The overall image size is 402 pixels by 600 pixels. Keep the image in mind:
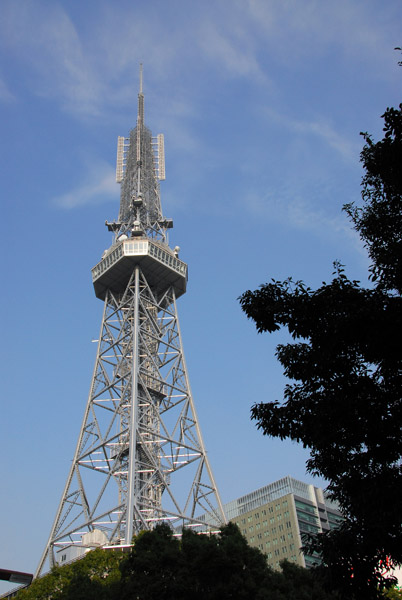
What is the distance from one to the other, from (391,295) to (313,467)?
472 cm

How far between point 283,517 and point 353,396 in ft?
337

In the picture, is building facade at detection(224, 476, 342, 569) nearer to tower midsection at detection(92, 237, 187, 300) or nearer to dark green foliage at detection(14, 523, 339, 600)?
tower midsection at detection(92, 237, 187, 300)

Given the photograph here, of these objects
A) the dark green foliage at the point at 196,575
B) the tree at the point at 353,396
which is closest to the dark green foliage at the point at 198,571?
the dark green foliage at the point at 196,575

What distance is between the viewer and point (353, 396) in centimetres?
1469

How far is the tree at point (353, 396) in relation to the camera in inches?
547

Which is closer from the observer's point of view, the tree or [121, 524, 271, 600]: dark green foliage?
the tree

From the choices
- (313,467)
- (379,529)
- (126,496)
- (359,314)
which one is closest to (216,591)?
(313,467)

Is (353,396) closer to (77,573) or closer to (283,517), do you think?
(77,573)

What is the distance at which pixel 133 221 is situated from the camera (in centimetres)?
7312

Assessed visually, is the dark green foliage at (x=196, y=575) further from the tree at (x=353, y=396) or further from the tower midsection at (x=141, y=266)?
the tower midsection at (x=141, y=266)

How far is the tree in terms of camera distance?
13.9 metres

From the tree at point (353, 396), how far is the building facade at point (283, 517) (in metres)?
94.2

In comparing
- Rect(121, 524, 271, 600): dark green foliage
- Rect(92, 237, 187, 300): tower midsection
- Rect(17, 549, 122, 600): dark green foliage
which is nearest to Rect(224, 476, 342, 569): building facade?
Rect(92, 237, 187, 300): tower midsection

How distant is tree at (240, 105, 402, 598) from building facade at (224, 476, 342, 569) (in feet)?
309
